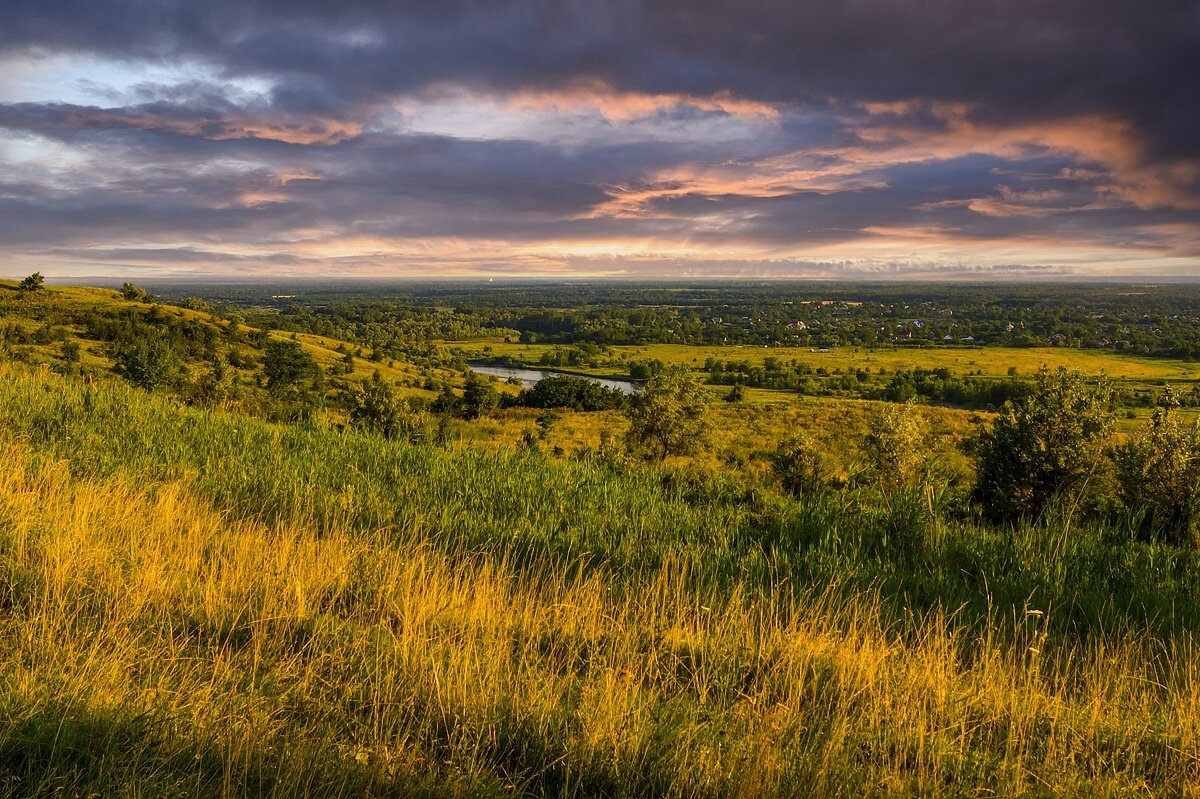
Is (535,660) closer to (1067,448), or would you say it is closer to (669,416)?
(1067,448)

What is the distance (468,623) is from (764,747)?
1959 mm

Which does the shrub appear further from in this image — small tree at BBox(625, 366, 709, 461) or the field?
the field

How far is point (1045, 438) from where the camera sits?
27141 millimetres

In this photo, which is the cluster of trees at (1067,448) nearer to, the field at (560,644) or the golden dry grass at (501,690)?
the field at (560,644)

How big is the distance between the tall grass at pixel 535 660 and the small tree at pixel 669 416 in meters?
40.7

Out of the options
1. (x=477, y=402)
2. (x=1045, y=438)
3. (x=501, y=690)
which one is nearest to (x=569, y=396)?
(x=477, y=402)

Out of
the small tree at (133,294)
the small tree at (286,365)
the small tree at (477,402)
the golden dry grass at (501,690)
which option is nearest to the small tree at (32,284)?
the small tree at (133,294)

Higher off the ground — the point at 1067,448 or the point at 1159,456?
the point at 1159,456

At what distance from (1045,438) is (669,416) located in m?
24.4

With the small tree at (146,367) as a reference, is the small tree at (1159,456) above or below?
below

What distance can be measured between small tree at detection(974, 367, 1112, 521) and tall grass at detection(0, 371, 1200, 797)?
2478 cm

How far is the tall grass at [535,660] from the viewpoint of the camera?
2.56 meters

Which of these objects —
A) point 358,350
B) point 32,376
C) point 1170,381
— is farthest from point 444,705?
point 1170,381

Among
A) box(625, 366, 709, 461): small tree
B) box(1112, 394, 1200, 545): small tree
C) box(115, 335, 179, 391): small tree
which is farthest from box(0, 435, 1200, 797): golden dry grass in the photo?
box(625, 366, 709, 461): small tree
